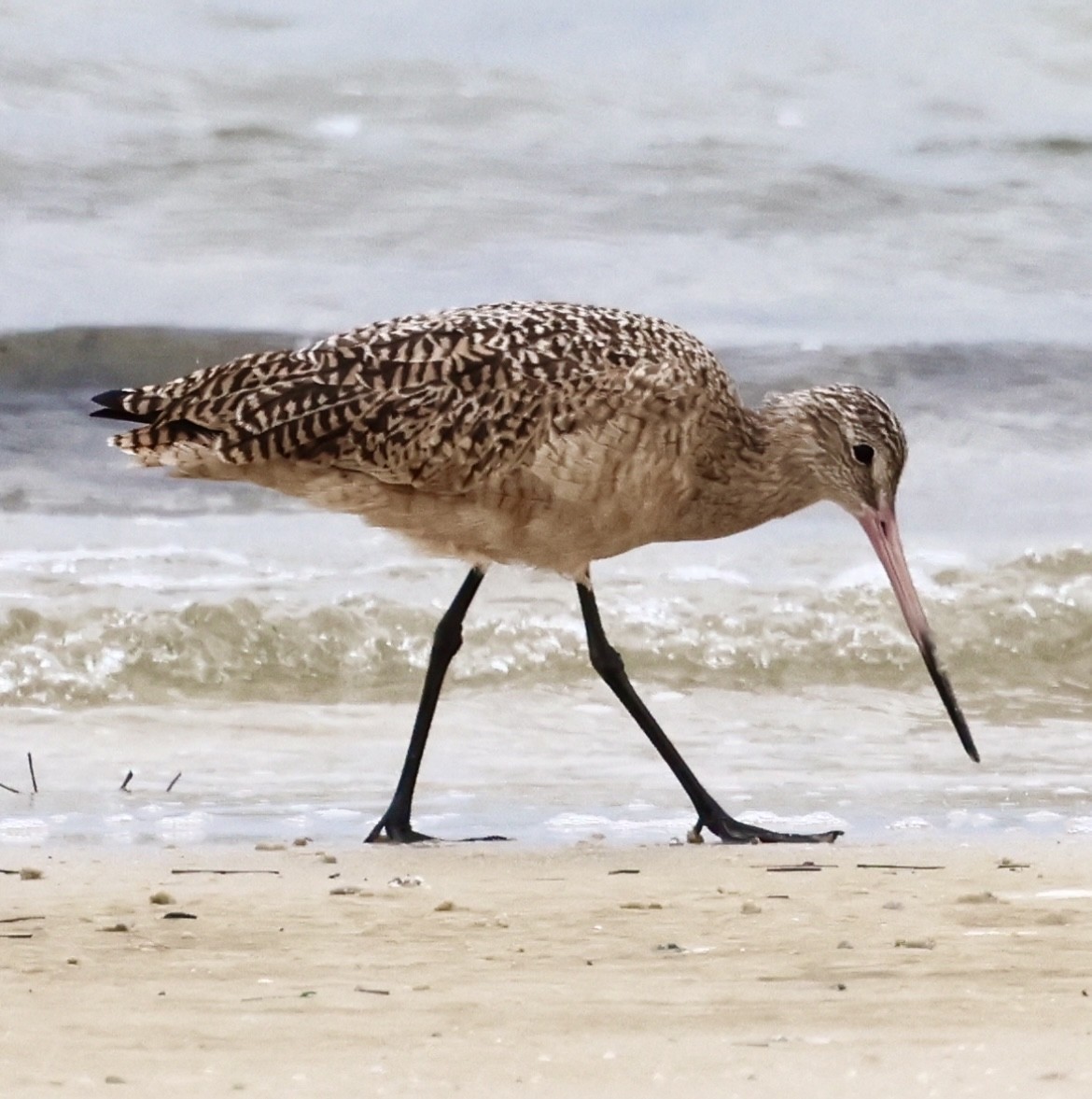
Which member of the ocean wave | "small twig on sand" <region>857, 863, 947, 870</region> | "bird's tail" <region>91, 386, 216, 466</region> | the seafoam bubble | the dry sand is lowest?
the ocean wave

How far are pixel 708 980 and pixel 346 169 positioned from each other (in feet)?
42.5

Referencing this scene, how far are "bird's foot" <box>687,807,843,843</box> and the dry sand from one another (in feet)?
0.69

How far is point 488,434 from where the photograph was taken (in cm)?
556

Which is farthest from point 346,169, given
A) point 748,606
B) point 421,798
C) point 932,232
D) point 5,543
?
point 421,798

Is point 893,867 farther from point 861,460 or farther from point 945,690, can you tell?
point 861,460

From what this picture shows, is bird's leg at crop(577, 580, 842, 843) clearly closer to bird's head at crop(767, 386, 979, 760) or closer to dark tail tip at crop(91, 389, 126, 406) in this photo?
bird's head at crop(767, 386, 979, 760)

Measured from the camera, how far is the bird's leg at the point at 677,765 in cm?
557

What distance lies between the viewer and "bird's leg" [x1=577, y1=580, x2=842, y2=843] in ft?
18.3

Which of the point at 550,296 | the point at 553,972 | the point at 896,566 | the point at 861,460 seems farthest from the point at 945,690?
the point at 550,296

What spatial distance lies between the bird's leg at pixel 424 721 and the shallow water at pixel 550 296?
0.58ft

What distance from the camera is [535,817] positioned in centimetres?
588

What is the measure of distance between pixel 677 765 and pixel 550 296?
29.3 ft

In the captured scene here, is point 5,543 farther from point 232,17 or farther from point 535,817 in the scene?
point 232,17

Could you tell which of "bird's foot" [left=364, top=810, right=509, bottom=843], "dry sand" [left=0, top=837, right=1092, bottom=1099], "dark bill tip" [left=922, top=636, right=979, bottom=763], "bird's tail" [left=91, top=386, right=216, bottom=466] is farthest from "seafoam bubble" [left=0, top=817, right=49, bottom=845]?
"dark bill tip" [left=922, top=636, right=979, bottom=763]
